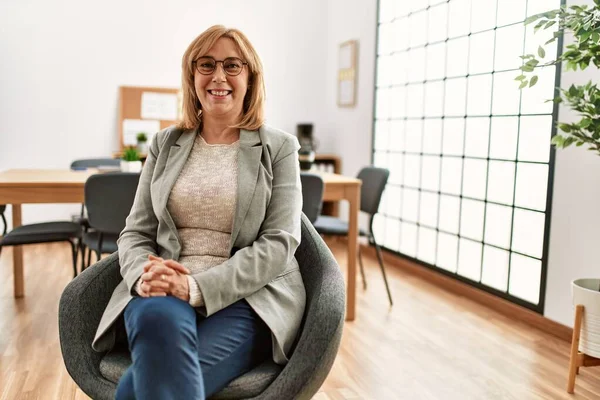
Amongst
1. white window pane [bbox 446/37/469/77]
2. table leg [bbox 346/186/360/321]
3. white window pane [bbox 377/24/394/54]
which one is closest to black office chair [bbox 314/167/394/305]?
table leg [bbox 346/186/360/321]

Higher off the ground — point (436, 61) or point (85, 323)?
point (436, 61)

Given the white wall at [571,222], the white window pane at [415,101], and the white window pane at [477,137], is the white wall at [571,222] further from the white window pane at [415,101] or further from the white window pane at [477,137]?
the white window pane at [415,101]

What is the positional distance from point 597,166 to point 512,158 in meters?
0.66

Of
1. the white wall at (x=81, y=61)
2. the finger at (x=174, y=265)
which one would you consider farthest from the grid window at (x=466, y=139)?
the finger at (x=174, y=265)

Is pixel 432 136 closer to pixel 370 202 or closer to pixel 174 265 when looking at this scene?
pixel 370 202

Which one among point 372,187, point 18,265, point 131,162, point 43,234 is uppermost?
point 131,162

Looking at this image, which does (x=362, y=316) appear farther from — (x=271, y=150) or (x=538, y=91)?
(x=271, y=150)

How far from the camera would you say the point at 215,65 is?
5.65 ft

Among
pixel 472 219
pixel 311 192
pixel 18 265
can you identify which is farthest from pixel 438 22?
pixel 18 265

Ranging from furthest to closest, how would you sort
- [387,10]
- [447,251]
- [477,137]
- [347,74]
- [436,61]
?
[347,74], [387,10], [436,61], [447,251], [477,137]

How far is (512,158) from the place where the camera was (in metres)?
3.36

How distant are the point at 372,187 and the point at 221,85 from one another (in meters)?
1.88

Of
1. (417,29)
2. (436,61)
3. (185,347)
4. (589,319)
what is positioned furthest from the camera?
(417,29)

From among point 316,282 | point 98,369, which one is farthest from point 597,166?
point 98,369
